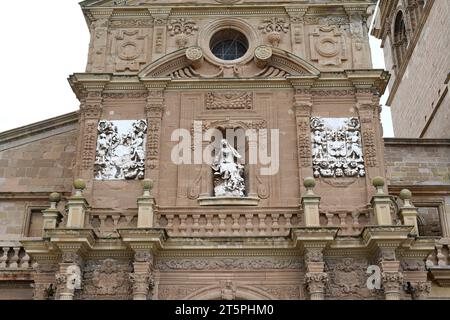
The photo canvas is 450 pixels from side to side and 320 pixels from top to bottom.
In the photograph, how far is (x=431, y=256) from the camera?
16219 mm

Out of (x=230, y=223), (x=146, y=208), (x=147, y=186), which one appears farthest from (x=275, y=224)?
(x=147, y=186)

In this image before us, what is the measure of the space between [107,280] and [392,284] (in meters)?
6.41

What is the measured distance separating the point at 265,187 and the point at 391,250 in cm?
354

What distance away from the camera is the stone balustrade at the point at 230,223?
1543cm

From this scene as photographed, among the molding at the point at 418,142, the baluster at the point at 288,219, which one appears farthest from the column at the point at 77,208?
the molding at the point at 418,142

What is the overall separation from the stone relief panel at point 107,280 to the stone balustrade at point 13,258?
2149 mm

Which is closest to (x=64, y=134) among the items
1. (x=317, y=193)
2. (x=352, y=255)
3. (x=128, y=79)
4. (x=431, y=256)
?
(x=128, y=79)

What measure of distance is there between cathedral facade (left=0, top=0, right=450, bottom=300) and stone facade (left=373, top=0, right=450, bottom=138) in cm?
417

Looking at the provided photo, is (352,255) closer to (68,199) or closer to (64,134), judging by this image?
(68,199)

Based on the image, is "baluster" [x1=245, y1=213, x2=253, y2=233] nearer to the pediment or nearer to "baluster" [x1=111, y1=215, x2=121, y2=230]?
"baluster" [x1=111, y1=215, x2=121, y2=230]

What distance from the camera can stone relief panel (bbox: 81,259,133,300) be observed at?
14.9m

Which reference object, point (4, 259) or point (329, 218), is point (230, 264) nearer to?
point (329, 218)

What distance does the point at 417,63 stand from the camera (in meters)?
25.8

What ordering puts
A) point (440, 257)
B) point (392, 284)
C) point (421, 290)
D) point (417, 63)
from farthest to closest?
point (417, 63) → point (440, 257) → point (421, 290) → point (392, 284)
